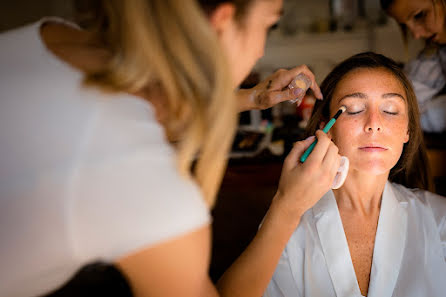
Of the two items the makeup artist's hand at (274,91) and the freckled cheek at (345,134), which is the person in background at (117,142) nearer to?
the makeup artist's hand at (274,91)

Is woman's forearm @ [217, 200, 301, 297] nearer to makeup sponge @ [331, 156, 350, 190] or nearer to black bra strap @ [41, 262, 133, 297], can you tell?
makeup sponge @ [331, 156, 350, 190]

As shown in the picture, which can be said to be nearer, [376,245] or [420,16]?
[376,245]

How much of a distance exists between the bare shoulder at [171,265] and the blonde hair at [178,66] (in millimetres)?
105

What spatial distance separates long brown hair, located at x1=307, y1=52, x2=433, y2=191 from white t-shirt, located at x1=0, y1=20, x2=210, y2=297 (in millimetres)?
951

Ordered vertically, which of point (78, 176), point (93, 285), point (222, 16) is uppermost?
point (222, 16)

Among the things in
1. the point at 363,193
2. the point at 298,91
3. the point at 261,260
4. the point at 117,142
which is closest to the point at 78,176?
the point at 117,142

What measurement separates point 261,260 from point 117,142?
1.60 ft

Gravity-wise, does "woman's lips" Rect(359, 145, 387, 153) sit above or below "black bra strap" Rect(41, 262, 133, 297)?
above

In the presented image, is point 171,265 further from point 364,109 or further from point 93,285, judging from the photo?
point 93,285

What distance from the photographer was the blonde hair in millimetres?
507

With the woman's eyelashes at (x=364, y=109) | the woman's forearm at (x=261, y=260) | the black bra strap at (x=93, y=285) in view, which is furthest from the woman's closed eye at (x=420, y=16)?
the black bra strap at (x=93, y=285)

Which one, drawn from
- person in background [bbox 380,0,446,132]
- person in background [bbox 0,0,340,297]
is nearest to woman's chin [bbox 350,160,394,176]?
person in background [bbox 0,0,340,297]

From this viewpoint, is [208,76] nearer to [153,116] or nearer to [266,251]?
[153,116]

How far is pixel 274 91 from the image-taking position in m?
1.15
